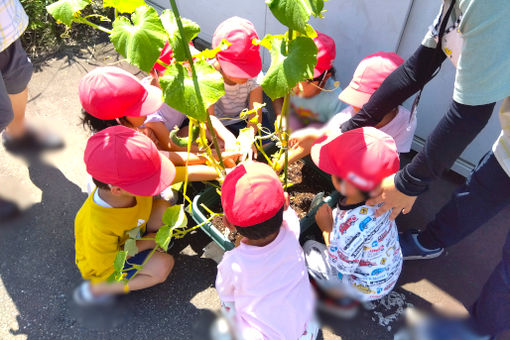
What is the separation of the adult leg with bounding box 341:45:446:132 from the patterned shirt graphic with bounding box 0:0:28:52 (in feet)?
4.90

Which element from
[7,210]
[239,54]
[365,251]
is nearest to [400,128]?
[365,251]

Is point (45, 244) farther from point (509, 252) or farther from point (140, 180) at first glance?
point (509, 252)

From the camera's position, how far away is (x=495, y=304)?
1.42m

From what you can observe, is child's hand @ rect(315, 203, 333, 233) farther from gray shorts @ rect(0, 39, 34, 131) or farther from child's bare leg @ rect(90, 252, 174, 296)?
gray shorts @ rect(0, 39, 34, 131)

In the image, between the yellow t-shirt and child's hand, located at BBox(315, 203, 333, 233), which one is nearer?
the yellow t-shirt

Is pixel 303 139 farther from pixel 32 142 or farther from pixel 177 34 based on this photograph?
pixel 32 142

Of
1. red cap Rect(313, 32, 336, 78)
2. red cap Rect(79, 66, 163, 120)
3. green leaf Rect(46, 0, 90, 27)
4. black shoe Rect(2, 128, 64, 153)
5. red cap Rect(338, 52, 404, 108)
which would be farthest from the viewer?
black shoe Rect(2, 128, 64, 153)

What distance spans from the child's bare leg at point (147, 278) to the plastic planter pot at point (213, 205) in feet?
0.82

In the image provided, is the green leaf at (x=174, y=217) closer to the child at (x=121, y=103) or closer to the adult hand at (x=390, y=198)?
the child at (x=121, y=103)

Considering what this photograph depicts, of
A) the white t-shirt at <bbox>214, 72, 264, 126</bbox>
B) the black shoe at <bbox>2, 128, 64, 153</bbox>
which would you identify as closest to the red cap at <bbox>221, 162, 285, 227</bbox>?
the white t-shirt at <bbox>214, 72, 264, 126</bbox>

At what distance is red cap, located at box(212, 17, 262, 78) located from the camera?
5.32 feet

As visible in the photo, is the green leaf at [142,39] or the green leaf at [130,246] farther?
the green leaf at [130,246]

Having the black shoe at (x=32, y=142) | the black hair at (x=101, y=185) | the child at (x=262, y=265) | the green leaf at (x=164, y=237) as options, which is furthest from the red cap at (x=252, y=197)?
the black shoe at (x=32, y=142)

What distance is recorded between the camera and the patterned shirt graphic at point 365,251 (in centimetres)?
135
